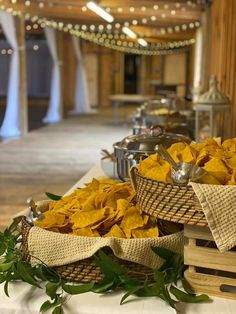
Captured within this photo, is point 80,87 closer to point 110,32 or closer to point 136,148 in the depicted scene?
point 110,32

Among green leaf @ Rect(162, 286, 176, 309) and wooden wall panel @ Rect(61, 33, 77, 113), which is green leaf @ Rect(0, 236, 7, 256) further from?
wooden wall panel @ Rect(61, 33, 77, 113)

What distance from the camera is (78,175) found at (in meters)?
5.25

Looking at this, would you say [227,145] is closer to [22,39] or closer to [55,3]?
Result: [55,3]

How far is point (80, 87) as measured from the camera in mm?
12883

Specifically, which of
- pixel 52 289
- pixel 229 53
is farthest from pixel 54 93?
pixel 52 289

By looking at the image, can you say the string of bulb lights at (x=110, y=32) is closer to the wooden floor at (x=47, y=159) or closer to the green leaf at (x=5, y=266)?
the wooden floor at (x=47, y=159)

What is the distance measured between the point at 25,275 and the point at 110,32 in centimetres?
1068

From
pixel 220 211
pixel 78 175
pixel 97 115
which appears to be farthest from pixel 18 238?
pixel 97 115

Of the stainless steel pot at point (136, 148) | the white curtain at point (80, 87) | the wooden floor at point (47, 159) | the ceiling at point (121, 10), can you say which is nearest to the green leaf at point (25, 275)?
the stainless steel pot at point (136, 148)

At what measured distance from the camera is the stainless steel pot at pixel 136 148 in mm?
1538

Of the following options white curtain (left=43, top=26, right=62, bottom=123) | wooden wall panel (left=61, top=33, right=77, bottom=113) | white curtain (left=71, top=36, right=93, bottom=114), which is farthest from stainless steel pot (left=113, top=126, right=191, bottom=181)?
wooden wall panel (left=61, top=33, right=77, bottom=113)

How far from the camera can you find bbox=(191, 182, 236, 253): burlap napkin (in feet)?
3.00

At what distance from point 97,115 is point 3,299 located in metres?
12.1

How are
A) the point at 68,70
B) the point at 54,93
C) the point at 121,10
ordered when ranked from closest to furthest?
1. the point at 121,10
2. the point at 54,93
3. the point at 68,70
